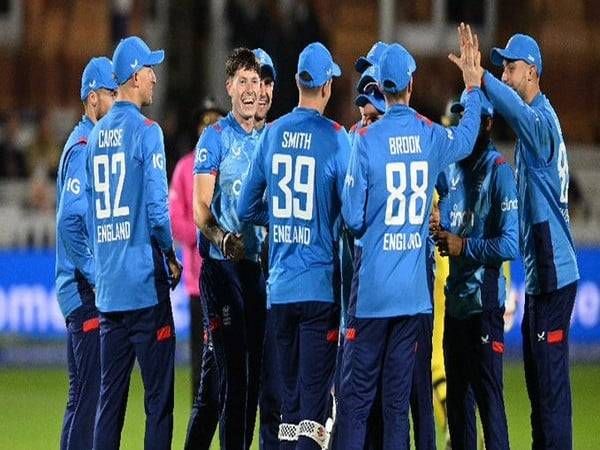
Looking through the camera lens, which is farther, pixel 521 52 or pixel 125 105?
pixel 521 52

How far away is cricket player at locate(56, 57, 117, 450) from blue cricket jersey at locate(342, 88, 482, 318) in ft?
5.82

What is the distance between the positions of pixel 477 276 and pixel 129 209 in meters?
1.99

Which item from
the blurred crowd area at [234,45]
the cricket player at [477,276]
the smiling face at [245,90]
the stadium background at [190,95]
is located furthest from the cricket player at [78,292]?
the blurred crowd area at [234,45]

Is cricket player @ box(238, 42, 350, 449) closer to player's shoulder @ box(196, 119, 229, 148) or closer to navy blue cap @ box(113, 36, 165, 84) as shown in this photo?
player's shoulder @ box(196, 119, 229, 148)

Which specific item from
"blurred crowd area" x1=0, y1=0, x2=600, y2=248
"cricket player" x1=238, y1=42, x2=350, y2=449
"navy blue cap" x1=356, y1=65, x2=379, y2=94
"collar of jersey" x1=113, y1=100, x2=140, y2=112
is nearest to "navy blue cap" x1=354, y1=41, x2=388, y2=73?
"navy blue cap" x1=356, y1=65, x2=379, y2=94

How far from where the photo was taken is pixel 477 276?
29.1 feet

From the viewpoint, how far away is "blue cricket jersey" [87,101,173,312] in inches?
334

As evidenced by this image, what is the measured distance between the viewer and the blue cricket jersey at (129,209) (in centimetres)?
848

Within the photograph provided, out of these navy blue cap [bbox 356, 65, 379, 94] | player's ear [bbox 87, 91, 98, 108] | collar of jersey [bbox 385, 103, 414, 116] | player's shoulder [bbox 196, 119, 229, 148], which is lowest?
player's shoulder [bbox 196, 119, 229, 148]

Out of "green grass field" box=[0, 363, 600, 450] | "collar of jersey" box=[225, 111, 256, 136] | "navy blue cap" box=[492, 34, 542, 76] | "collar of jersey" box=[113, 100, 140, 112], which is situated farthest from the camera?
"green grass field" box=[0, 363, 600, 450]

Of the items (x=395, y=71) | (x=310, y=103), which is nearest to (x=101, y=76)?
(x=310, y=103)

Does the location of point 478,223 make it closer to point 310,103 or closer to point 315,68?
point 310,103

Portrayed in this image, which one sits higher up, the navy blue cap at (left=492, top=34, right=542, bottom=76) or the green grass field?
the navy blue cap at (left=492, top=34, right=542, bottom=76)

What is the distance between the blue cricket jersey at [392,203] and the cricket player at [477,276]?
54cm
